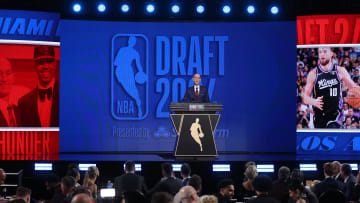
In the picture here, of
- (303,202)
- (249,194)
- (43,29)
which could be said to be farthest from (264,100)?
(303,202)

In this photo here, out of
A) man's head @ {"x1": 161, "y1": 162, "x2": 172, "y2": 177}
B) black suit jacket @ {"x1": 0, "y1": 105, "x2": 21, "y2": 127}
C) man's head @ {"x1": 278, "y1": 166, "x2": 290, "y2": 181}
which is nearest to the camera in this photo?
man's head @ {"x1": 278, "y1": 166, "x2": 290, "y2": 181}

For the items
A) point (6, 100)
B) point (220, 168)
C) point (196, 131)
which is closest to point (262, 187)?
point (196, 131)

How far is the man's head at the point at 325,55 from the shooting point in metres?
14.2

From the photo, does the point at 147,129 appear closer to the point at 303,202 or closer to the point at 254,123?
the point at 254,123

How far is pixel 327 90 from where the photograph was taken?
559 inches

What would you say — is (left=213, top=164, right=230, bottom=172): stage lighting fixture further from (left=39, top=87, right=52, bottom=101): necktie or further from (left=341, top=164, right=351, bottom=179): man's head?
(left=39, top=87, right=52, bottom=101): necktie

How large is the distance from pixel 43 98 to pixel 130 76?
7.00 ft

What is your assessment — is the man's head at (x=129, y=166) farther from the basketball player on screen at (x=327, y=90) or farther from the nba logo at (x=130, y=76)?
the basketball player on screen at (x=327, y=90)

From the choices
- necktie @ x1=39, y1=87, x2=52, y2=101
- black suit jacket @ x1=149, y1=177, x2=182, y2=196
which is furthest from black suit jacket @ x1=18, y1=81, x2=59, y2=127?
black suit jacket @ x1=149, y1=177, x2=182, y2=196

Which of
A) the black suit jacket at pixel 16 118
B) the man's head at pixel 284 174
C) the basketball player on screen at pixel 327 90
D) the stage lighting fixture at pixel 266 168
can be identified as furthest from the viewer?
the basketball player on screen at pixel 327 90

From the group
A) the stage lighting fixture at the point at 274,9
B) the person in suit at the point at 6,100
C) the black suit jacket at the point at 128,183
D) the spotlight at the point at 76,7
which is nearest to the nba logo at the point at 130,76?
the spotlight at the point at 76,7

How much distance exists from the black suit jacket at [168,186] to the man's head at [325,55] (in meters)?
7.40

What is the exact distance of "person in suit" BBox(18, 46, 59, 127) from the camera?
13930 millimetres

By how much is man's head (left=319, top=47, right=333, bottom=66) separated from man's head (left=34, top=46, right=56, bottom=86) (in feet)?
21.0
